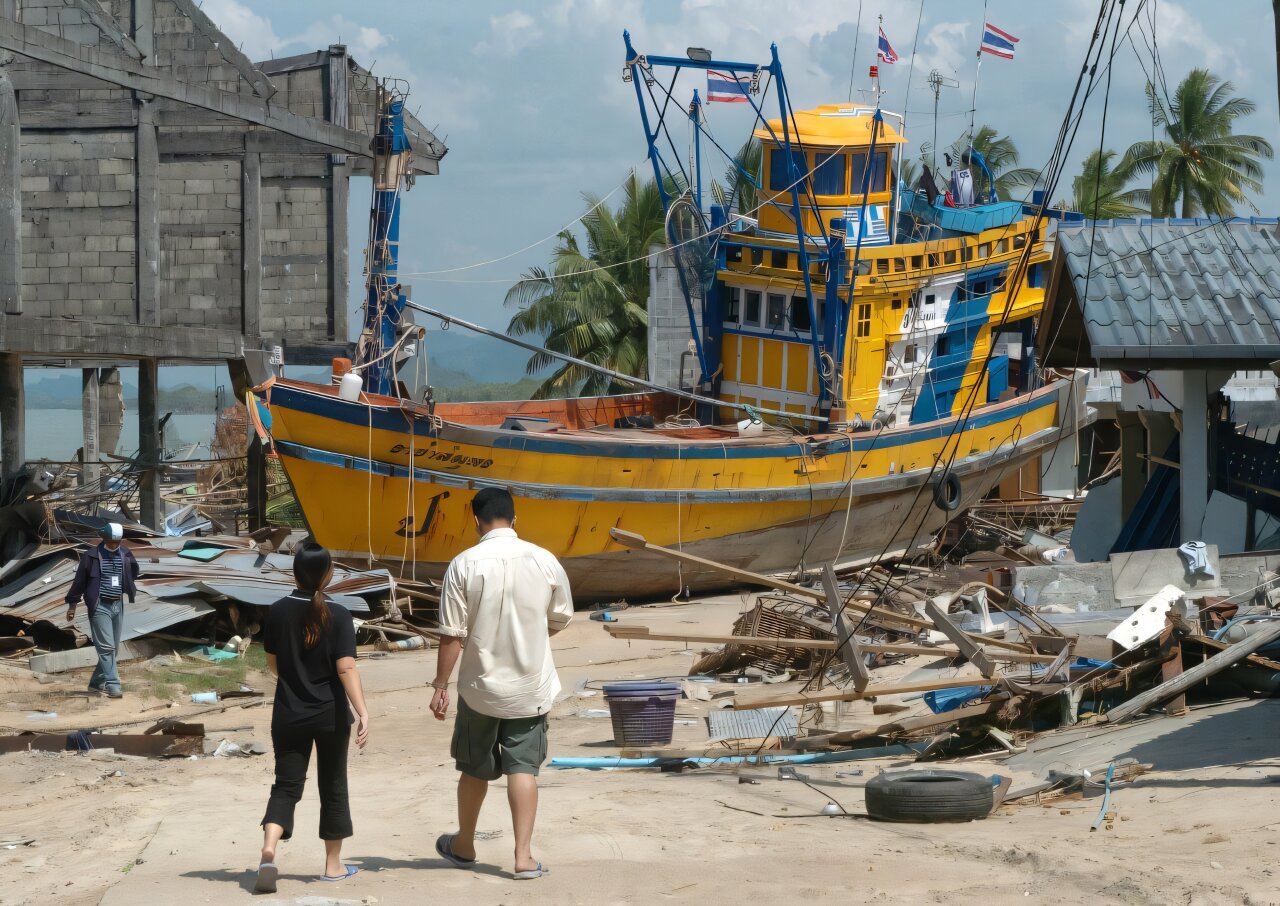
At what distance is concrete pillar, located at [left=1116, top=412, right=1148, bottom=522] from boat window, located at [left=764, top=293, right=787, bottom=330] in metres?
6.52

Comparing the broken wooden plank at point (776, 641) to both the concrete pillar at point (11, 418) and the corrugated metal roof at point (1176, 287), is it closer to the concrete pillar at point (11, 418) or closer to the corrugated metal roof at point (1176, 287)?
the corrugated metal roof at point (1176, 287)

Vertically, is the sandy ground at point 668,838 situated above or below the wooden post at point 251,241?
below

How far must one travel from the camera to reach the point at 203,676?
1291 centimetres

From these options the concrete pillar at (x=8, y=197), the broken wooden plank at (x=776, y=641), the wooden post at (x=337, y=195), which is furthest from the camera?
the wooden post at (x=337, y=195)

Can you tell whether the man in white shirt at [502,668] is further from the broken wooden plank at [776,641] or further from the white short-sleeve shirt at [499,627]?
the broken wooden plank at [776,641]

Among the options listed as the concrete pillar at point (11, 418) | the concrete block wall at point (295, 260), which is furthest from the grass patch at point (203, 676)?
the concrete block wall at point (295, 260)

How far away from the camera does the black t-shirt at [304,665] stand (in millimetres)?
5816

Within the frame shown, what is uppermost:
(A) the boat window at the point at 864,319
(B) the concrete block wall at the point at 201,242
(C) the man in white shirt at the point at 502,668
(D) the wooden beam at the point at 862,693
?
(B) the concrete block wall at the point at 201,242

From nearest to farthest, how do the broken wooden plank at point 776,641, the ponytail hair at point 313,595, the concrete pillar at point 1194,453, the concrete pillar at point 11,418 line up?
the ponytail hair at point 313,595
the broken wooden plank at point 776,641
the concrete pillar at point 1194,453
the concrete pillar at point 11,418

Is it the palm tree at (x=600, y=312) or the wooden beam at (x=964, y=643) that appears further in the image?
the palm tree at (x=600, y=312)

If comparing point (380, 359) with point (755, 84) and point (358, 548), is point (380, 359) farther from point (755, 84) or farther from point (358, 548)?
point (755, 84)

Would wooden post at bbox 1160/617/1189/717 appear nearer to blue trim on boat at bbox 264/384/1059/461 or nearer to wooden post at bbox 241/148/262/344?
blue trim on boat at bbox 264/384/1059/461

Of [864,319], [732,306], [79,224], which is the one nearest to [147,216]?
[79,224]

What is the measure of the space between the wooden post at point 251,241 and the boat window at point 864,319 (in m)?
8.70
